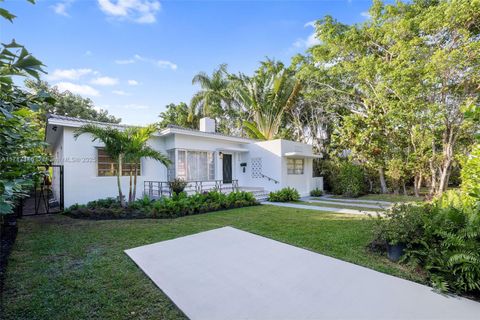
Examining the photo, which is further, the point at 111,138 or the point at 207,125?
the point at 207,125

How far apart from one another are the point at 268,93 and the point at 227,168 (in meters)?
7.25

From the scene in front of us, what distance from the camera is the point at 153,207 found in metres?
8.65

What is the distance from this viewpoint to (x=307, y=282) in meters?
3.56

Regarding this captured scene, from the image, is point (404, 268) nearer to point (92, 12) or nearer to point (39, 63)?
point (39, 63)

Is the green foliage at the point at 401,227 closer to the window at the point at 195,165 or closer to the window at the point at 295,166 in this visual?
the window at the point at 195,165

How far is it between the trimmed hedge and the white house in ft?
4.14

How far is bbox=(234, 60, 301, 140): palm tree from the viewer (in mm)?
17234

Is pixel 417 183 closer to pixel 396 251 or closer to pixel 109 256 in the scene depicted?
pixel 396 251

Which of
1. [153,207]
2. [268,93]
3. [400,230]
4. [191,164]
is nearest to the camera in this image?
[400,230]

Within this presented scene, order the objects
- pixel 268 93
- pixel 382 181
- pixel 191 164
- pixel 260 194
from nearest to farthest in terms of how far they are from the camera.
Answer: pixel 191 164, pixel 260 194, pixel 382 181, pixel 268 93

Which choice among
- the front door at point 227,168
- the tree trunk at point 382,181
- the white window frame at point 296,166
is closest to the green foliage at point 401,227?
the white window frame at point 296,166

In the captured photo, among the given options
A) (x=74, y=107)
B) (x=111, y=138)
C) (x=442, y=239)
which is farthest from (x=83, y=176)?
(x=74, y=107)

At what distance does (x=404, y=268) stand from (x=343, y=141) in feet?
41.6

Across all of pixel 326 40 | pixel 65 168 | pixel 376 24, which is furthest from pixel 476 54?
pixel 65 168
